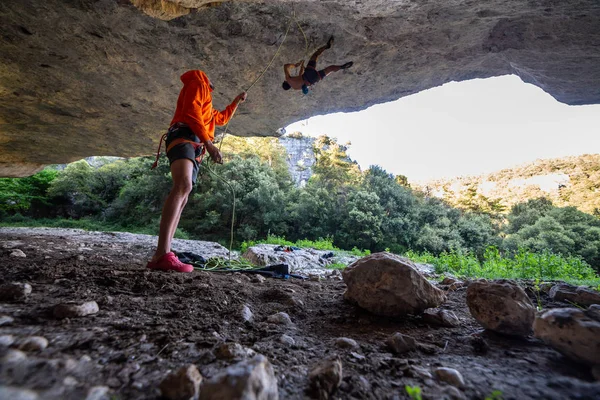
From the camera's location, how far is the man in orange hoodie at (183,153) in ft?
7.47

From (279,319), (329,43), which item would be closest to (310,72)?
(329,43)

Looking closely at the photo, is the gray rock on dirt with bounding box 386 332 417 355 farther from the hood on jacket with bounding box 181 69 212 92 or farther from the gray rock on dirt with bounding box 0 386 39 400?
the hood on jacket with bounding box 181 69 212 92

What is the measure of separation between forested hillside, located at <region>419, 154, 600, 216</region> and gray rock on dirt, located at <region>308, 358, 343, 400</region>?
68.4 feet

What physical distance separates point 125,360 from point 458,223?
48.0 feet

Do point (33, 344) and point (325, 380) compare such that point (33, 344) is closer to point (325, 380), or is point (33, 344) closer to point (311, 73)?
point (325, 380)

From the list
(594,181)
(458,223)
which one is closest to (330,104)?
(458,223)

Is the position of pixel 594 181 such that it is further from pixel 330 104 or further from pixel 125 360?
pixel 125 360

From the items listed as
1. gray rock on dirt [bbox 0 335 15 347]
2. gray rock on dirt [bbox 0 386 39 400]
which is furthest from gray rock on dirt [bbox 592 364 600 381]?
gray rock on dirt [bbox 0 335 15 347]

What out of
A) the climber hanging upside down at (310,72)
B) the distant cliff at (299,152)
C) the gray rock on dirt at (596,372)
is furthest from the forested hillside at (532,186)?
the gray rock on dirt at (596,372)

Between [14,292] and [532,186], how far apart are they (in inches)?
1058

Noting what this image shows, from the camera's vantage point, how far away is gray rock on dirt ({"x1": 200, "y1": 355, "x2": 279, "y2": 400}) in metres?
0.62

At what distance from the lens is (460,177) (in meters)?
24.2

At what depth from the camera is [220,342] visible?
1.02 meters

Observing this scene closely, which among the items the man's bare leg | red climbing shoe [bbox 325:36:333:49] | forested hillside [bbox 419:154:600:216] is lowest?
the man's bare leg
